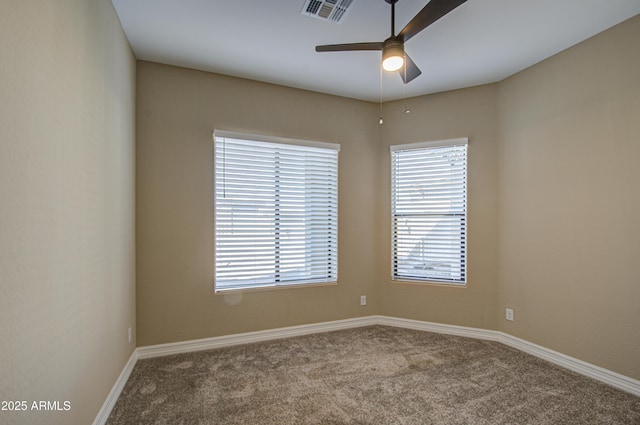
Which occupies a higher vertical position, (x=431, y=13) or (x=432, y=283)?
(x=431, y=13)

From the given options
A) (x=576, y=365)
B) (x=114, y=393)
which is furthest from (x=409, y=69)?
(x=114, y=393)

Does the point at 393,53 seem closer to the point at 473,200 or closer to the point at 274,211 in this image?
the point at 274,211

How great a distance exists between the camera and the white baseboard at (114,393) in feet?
6.55

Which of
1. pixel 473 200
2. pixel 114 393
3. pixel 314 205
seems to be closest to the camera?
pixel 114 393

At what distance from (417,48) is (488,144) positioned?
144 cm

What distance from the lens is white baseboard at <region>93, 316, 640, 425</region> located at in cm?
242

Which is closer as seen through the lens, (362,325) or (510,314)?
(510,314)

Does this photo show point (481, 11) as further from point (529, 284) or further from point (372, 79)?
point (529, 284)

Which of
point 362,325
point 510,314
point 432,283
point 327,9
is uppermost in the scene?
point 327,9

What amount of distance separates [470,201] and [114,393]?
149 inches

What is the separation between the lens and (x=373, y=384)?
2539 mm

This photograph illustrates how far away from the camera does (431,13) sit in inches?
69.4

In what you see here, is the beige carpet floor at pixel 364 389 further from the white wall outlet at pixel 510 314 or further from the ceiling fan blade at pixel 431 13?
the ceiling fan blade at pixel 431 13

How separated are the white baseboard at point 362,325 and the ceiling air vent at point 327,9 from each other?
10.00ft
